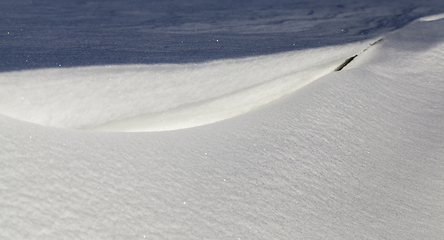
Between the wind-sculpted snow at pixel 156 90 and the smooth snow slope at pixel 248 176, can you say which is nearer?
the smooth snow slope at pixel 248 176

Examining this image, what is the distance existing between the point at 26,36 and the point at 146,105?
0.96 feet

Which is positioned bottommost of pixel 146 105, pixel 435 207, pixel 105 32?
pixel 435 207

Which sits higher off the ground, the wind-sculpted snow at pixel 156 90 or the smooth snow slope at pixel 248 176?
the wind-sculpted snow at pixel 156 90

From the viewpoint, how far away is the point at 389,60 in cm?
66

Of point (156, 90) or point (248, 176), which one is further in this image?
point (156, 90)

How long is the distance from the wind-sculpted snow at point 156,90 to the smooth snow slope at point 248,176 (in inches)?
1.9

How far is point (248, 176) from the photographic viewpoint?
44 cm

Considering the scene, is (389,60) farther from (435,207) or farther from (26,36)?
(26,36)

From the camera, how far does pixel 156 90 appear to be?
1.87 feet

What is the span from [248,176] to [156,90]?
0.22m

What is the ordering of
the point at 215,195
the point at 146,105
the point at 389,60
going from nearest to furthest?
the point at 215,195, the point at 146,105, the point at 389,60

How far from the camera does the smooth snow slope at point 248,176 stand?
38 centimetres

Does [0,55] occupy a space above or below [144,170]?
above

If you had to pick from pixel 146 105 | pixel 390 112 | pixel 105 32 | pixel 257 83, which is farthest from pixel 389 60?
pixel 105 32
